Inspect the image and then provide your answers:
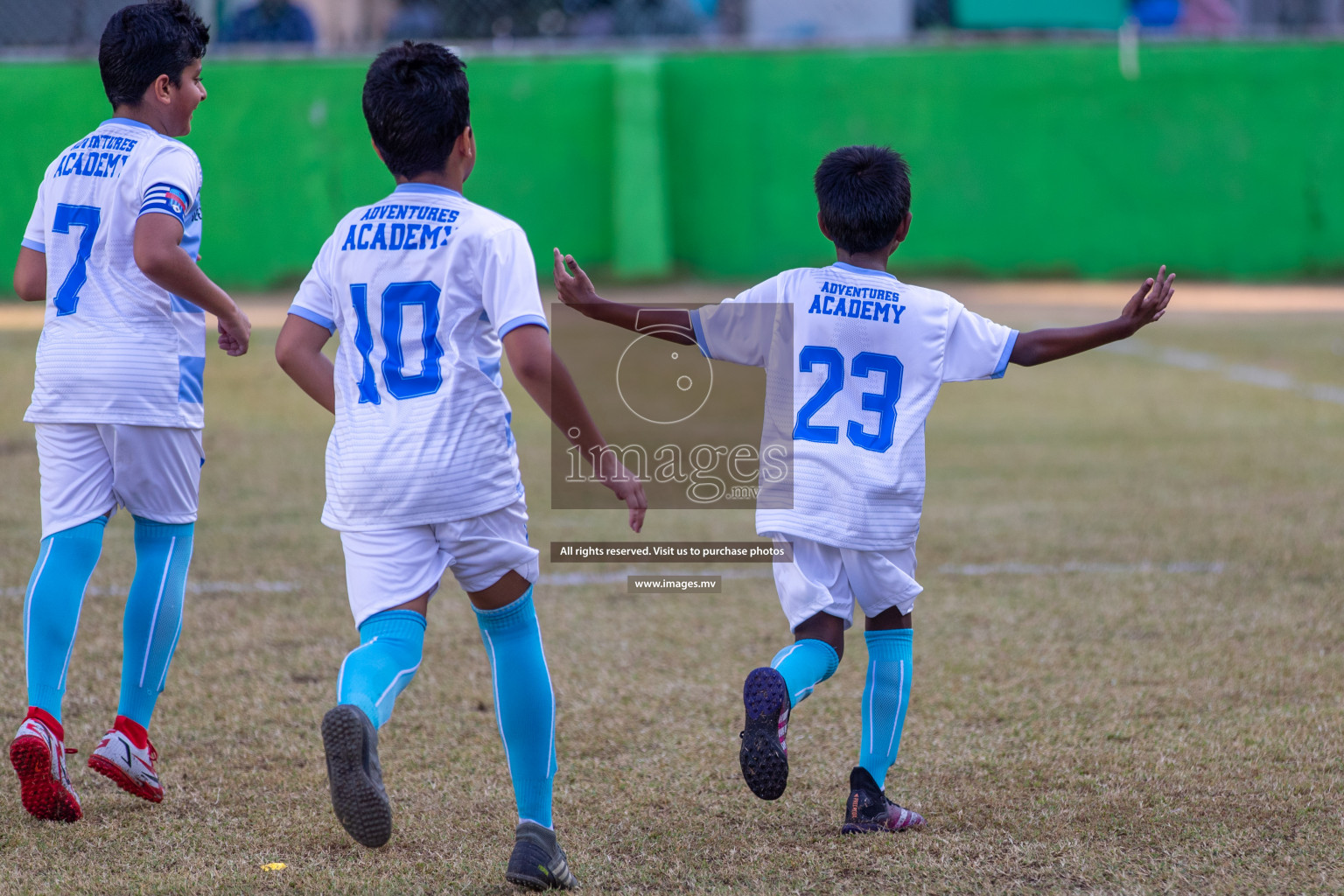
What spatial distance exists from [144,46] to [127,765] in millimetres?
1575

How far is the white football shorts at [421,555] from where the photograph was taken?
107 inches

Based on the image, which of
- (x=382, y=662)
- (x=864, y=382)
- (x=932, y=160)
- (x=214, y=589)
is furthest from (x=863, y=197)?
(x=932, y=160)

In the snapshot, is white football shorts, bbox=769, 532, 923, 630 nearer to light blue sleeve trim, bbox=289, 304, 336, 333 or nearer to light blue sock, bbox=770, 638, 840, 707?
light blue sock, bbox=770, 638, 840, 707

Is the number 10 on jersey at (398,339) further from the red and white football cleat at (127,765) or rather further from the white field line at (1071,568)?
the white field line at (1071,568)

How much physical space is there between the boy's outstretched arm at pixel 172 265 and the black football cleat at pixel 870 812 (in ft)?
5.20

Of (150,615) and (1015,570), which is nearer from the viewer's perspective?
(150,615)

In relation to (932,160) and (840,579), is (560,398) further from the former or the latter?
(932,160)

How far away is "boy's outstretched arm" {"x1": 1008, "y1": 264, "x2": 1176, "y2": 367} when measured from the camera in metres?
3.07

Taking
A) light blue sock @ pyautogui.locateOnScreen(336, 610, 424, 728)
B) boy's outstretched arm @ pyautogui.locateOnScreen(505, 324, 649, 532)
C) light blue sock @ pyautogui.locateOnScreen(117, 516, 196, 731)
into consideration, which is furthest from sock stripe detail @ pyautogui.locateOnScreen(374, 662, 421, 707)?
light blue sock @ pyautogui.locateOnScreen(117, 516, 196, 731)

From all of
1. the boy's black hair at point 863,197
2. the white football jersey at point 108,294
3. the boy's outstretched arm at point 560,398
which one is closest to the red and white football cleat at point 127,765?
the white football jersey at point 108,294

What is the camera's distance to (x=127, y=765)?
329 centimetres

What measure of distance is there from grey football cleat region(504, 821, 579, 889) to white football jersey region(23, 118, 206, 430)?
125 cm

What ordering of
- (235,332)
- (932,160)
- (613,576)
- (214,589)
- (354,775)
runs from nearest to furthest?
(354,775) → (235,332) → (214,589) → (613,576) → (932,160)
